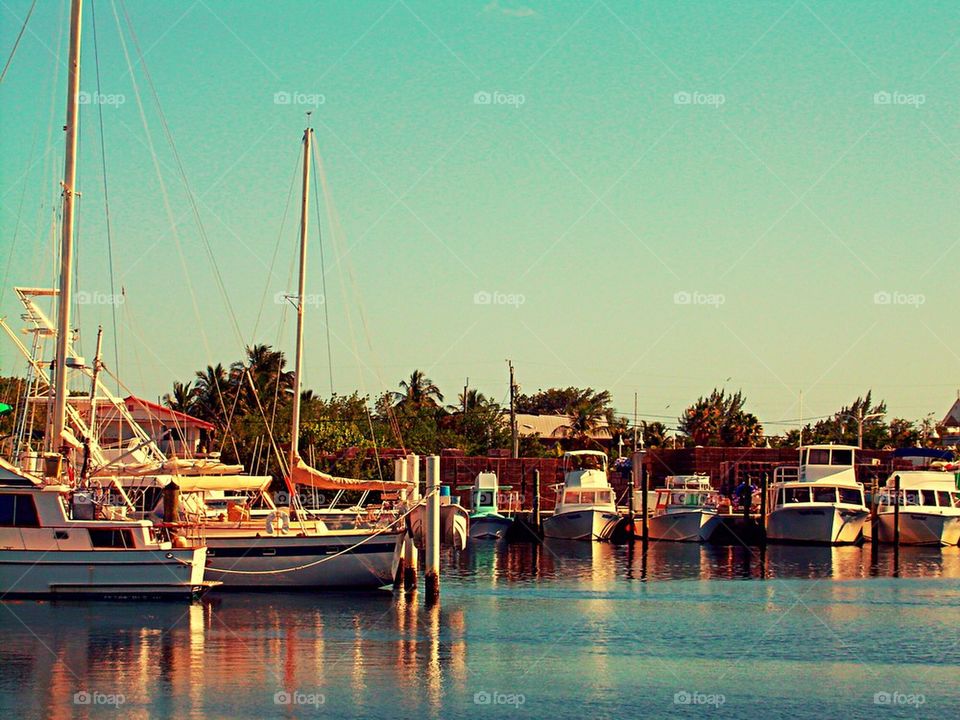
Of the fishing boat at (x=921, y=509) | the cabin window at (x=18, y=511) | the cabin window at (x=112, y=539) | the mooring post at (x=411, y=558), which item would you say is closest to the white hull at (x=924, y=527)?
the fishing boat at (x=921, y=509)

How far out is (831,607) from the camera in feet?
140

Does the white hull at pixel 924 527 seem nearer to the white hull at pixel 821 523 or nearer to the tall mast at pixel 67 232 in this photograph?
the white hull at pixel 821 523

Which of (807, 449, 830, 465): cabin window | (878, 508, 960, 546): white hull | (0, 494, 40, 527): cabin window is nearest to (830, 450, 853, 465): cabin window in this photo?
(807, 449, 830, 465): cabin window

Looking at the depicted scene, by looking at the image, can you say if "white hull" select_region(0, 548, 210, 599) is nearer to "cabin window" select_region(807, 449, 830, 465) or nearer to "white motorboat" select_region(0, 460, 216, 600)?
"white motorboat" select_region(0, 460, 216, 600)

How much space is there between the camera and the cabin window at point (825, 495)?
6788 cm

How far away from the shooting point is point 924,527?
220ft

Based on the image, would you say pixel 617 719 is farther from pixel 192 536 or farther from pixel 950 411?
pixel 950 411

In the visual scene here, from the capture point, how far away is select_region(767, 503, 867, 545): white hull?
66312 millimetres

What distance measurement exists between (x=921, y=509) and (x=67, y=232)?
46.0m

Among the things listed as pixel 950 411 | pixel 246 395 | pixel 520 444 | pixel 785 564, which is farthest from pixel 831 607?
pixel 950 411

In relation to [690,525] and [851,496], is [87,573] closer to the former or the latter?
[690,525]

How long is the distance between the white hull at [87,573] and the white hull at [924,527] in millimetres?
41299

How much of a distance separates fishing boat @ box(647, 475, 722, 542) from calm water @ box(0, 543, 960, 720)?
867 inches

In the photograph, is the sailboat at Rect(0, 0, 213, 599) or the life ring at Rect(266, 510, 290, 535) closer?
the sailboat at Rect(0, 0, 213, 599)
